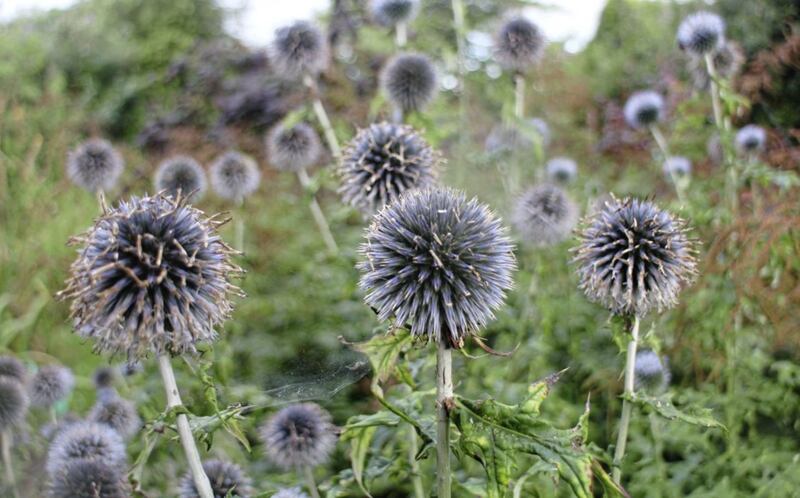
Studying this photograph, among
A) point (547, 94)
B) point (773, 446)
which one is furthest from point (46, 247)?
point (773, 446)

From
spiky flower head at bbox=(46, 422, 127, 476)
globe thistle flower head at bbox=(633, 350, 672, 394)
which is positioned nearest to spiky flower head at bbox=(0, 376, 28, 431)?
spiky flower head at bbox=(46, 422, 127, 476)

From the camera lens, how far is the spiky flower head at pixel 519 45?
4215 mm

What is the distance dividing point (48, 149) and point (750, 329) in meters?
7.41

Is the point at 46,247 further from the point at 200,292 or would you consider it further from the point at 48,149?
the point at 200,292

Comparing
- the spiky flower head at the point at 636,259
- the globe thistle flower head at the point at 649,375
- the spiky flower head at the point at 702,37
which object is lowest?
the globe thistle flower head at the point at 649,375

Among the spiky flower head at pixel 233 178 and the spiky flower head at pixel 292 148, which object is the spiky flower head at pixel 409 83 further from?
the spiky flower head at pixel 233 178

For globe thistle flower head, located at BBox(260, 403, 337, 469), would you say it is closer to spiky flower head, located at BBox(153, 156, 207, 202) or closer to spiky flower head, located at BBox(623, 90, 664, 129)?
spiky flower head, located at BBox(153, 156, 207, 202)

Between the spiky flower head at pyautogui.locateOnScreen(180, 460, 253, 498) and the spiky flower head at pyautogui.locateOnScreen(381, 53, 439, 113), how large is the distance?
2.11 m

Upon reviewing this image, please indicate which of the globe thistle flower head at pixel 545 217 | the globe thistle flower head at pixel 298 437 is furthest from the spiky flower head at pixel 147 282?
the globe thistle flower head at pixel 545 217

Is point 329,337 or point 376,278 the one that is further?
point 329,337

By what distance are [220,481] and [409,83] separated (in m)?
2.27

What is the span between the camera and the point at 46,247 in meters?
6.49

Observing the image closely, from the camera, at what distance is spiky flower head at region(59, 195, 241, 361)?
156 centimetres

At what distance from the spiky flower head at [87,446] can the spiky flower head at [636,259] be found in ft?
5.59
